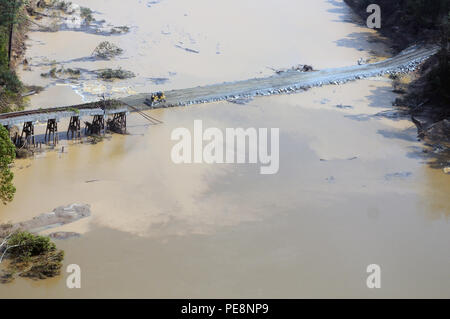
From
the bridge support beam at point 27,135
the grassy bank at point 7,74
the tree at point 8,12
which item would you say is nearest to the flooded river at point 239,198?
the bridge support beam at point 27,135

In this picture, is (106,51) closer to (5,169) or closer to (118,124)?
(118,124)

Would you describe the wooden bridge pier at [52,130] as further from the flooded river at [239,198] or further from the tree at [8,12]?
the tree at [8,12]

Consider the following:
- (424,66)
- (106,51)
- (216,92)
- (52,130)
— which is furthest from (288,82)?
(52,130)

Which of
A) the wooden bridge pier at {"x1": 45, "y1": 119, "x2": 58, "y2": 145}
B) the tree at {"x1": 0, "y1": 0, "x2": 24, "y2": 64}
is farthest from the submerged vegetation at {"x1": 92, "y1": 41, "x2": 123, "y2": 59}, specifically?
the wooden bridge pier at {"x1": 45, "y1": 119, "x2": 58, "y2": 145}

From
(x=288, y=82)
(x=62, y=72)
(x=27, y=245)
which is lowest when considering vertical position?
(x=27, y=245)
